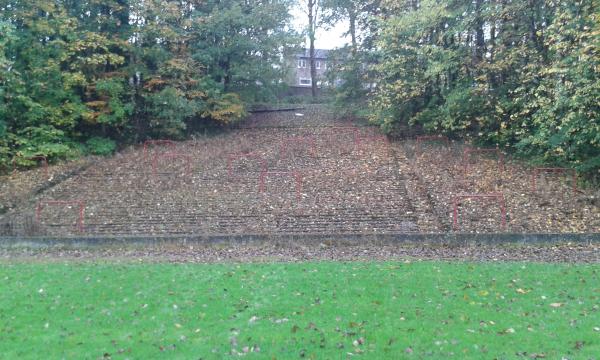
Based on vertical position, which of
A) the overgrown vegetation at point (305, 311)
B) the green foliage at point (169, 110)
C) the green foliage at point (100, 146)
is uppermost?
the green foliage at point (169, 110)

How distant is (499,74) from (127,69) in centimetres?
1934

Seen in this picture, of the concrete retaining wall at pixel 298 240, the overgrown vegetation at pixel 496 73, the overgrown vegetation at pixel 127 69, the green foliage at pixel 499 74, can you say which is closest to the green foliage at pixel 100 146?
the overgrown vegetation at pixel 127 69

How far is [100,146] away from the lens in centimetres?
2952

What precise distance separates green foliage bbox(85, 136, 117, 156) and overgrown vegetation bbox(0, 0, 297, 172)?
0.08 metres

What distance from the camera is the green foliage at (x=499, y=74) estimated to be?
18.5m

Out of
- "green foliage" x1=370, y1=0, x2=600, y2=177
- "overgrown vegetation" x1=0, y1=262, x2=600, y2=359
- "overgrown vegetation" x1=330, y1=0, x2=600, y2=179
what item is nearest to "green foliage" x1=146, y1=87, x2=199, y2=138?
"overgrown vegetation" x1=330, y1=0, x2=600, y2=179

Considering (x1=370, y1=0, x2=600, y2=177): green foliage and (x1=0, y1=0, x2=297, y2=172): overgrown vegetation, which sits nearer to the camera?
(x1=370, y1=0, x2=600, y2=177): green foliage

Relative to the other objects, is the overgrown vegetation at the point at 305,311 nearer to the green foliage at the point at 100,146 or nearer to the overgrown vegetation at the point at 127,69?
the overgrown vegetation at the point at 127,69

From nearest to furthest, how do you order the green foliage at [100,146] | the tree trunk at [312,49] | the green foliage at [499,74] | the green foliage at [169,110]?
the green foliage at [499,74] < the green foliage at [100,146] < the green foliage at [169,110] < the tree trunk at [312,49]

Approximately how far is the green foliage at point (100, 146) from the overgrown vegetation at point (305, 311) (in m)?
16.6

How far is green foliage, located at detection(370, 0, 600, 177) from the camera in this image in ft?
60.8

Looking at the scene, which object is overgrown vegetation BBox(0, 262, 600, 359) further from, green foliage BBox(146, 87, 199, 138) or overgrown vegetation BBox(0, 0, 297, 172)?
green foliage BBox(146, 87, 199, 138)

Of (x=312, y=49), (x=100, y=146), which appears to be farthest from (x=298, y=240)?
(x=312, y=49)

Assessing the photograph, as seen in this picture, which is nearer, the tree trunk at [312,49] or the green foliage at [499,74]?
the green foliage at [499,74]
